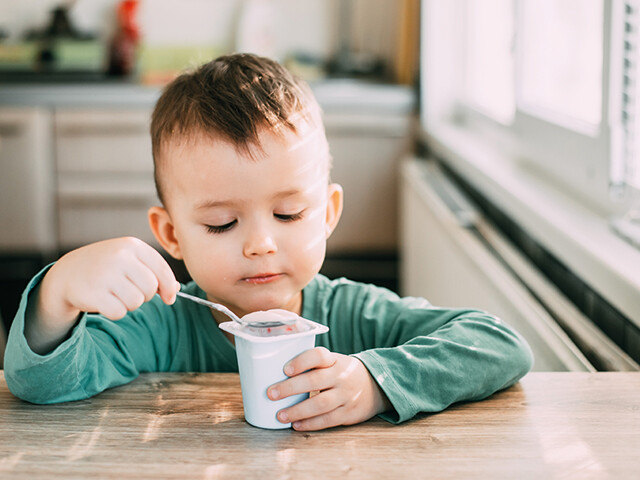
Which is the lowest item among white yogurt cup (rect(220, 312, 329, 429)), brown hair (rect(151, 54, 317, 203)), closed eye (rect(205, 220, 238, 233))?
white yogurt cup (rect(220, 312, 329, 429))

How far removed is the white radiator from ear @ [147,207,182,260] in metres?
0.59

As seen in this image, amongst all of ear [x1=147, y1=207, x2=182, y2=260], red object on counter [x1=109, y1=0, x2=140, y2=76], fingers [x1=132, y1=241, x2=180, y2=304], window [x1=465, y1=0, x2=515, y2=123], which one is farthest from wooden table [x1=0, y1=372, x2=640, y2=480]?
red object on counter [x1=109, y1=0, x2=140, y2=76]

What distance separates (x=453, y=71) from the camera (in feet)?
11.5

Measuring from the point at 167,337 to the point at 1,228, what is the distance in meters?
2.90

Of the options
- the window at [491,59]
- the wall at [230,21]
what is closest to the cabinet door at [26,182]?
A: the wall at [230,21]

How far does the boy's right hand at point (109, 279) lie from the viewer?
2.57 ft

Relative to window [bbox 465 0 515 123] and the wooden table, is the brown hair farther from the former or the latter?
window [bbox 465 0 515 123]

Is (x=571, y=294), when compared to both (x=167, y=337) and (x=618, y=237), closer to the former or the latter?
(x=618, y=237)

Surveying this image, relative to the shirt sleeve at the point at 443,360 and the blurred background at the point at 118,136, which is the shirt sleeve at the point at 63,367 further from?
the blurred background at the point at 118,136

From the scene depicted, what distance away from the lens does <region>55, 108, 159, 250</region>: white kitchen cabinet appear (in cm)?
364

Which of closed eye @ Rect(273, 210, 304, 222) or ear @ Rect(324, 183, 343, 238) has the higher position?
closed eye @ Rect(273, 210, 304, 222)

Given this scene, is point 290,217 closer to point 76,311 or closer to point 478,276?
point 76,311

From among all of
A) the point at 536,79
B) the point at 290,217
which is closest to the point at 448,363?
the point at 290,217

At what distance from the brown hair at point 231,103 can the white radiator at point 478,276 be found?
55 cm
